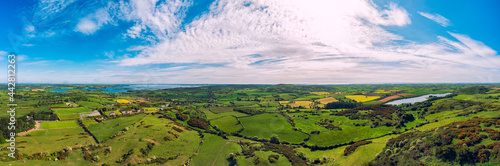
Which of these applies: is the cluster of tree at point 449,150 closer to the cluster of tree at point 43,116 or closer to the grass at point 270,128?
the grass at point 270,128

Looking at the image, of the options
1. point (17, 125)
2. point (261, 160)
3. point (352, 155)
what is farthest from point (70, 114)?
point (352, 155)

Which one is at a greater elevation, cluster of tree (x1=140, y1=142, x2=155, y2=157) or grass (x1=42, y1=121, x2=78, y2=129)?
grass (x1=42, y1=121, x2=78, y2=129)

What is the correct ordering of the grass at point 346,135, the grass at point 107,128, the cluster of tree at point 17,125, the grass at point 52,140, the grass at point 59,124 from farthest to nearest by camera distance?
the grass at point 59,124
the grass at point 107,128
the grass at point 346,135
the cluster of tree at point 17,125
the grass at point 52,140

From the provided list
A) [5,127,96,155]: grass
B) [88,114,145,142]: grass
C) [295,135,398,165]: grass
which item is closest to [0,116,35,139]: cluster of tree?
[5,127,96,155]: grass

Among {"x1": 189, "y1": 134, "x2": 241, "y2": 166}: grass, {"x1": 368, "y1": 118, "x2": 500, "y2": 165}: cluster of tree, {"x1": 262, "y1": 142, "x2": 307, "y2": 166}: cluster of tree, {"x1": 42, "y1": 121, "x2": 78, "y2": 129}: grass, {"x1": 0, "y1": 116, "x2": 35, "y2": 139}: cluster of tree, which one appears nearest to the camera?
{"x1": 368, "y1": 118, "x2": 500, "y2": 165}: cluster of tree

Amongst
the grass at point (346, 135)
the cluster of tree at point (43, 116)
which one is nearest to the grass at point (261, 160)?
the grass at point (346, 135)

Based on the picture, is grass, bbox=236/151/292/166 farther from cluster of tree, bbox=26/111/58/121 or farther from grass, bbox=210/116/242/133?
cluster of tree, bbox=26/111/58/121

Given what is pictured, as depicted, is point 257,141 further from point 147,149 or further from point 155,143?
point 147,149
